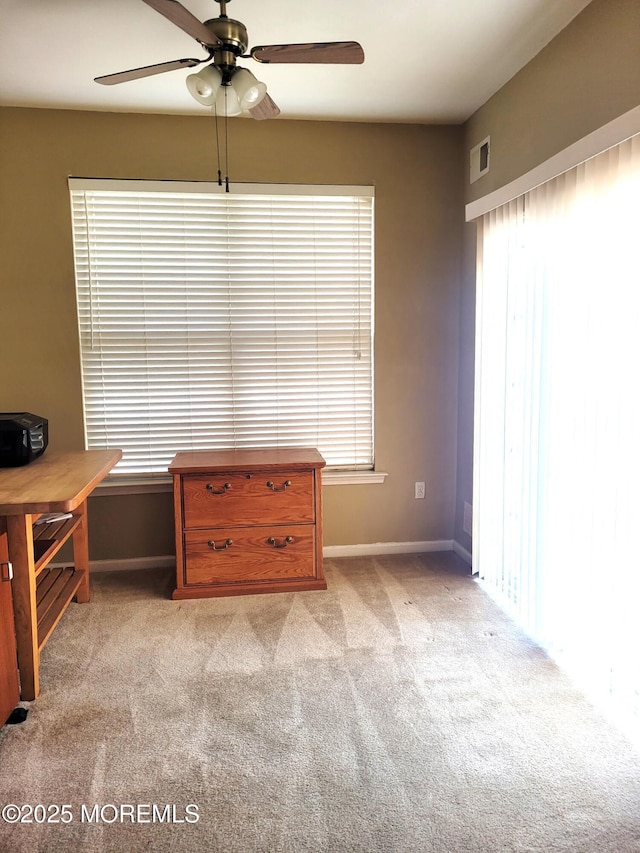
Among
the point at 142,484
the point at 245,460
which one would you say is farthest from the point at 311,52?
the point at 142,484

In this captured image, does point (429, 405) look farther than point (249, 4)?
Yes

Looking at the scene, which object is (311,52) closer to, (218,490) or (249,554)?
(218,490)

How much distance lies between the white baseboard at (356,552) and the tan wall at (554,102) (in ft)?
0.80

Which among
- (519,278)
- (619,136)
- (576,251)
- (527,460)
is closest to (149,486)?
(527,460)

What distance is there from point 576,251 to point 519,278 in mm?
439

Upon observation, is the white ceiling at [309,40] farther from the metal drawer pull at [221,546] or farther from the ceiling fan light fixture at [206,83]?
the metal drawer pull at [221,546]

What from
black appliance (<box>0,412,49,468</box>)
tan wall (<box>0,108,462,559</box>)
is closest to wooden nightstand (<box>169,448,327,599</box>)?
tan wall (<box>0,108,462,559</box>)

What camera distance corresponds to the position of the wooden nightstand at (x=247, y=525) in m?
2.94

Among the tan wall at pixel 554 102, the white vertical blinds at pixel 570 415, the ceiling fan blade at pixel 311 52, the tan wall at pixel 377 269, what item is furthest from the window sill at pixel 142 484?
the ceiling fan blade at pixel 311 52

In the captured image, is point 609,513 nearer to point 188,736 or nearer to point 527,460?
point 527,460

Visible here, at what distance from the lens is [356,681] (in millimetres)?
2246

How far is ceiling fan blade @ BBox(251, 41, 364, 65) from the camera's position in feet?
6.02

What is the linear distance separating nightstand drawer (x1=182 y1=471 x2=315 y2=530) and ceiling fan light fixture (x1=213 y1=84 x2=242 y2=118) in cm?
168

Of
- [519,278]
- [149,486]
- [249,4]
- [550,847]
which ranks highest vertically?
[249,4]
